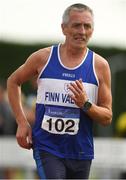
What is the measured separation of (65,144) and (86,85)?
53cm

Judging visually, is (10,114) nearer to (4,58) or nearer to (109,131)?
(109,131)

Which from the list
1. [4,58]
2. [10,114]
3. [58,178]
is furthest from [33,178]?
[4,58]

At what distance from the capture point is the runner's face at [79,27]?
7234 mm

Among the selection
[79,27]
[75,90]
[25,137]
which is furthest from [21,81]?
[79,27]

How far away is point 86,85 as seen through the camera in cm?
726

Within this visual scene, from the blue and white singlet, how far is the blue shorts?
50 mm

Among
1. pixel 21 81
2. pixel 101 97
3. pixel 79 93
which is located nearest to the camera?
pixel 79 93

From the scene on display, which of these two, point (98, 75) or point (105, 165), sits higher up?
point (98, 75)

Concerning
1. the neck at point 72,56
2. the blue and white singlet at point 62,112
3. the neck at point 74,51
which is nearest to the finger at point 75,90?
the blue and white singlet at point 62,112

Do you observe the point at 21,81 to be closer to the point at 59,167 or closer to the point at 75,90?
the point at 75,90

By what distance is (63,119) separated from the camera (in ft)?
23.9

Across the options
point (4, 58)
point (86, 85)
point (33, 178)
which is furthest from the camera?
point (4, 58)

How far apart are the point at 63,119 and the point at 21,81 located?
555 mm

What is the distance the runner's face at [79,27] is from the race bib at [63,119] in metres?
0.55
